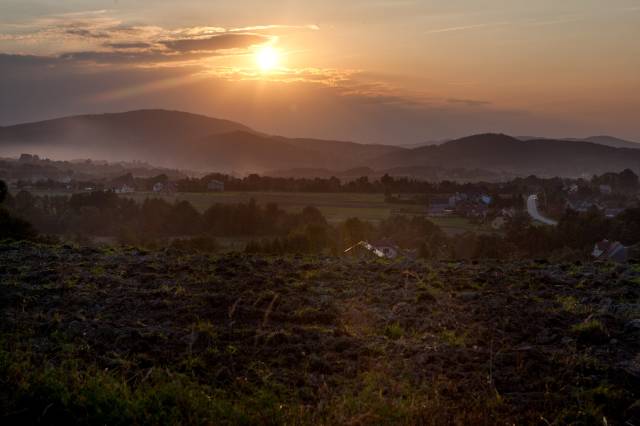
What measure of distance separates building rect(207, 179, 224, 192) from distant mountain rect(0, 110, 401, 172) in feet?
123

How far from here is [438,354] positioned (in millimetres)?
5355

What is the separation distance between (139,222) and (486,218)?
2056 cm

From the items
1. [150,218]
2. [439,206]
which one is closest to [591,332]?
[150,218]

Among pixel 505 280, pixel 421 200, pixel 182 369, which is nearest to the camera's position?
pixel 182 369

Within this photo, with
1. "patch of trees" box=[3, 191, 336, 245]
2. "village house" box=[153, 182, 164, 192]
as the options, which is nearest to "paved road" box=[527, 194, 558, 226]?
"patch of trees" box=[3, 191, 336, 245]

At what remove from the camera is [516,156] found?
9406 centimetres

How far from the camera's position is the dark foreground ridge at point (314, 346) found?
14.8 feet

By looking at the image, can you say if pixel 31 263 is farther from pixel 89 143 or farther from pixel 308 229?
pixel 89 143

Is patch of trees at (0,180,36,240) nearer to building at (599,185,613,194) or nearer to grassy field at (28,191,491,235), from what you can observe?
grassy field at (28,191,491,235)

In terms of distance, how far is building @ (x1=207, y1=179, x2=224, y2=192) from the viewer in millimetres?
47594

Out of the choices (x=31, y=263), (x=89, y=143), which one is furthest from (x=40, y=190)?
(x=89, y=143)

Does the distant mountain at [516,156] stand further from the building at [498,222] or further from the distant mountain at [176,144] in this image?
the building at [498,222]

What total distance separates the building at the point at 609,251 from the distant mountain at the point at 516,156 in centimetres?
6380

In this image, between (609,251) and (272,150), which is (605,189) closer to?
(609,251)
